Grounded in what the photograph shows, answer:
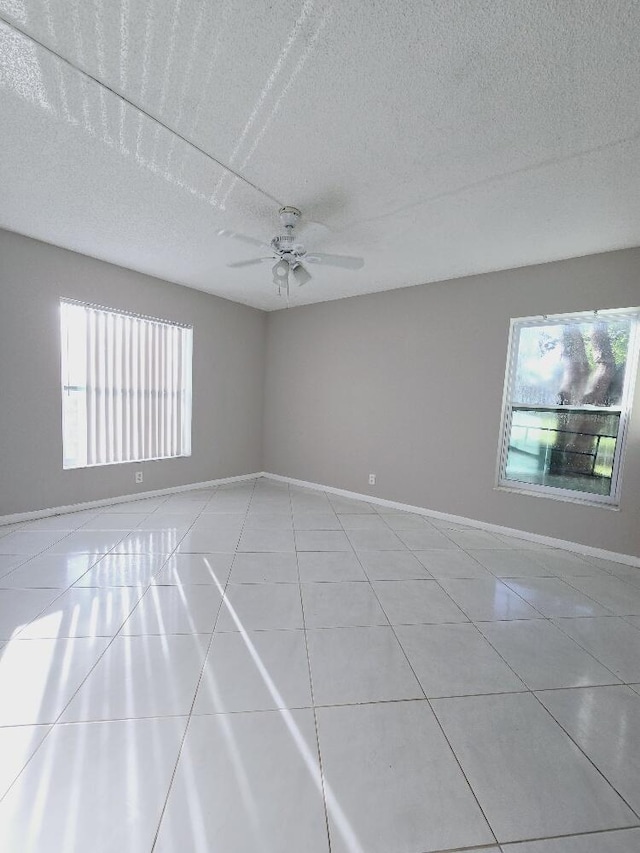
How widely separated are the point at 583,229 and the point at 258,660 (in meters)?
3.48

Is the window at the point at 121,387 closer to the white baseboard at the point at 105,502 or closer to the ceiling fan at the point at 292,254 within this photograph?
the white baseboard at the point at 105,502

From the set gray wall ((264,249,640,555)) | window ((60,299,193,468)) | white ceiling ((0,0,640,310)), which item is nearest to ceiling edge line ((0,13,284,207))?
white ceiling ((0,0,640,310))

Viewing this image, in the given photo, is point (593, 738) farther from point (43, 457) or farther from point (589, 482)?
point (43, 457)

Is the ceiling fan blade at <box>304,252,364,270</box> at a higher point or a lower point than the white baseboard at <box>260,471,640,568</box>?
higher

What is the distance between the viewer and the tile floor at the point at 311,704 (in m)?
1.02

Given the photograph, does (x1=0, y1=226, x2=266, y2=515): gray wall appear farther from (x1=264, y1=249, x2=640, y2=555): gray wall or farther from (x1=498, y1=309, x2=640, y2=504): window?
(x1=498, y1=309, x2=640, y2=504): window

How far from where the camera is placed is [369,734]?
4.28 feet

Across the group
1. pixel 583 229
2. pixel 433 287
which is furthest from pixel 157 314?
pixel 583 229

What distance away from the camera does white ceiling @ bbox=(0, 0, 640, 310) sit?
126 cm

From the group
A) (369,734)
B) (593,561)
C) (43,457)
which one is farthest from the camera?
(43,457)

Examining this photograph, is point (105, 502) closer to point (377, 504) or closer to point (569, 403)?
point (377, 504)

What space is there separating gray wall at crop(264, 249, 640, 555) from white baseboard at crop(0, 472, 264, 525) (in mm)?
977

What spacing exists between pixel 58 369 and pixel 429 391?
3.73m

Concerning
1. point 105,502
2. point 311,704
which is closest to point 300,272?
point 311,704
